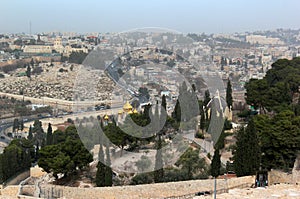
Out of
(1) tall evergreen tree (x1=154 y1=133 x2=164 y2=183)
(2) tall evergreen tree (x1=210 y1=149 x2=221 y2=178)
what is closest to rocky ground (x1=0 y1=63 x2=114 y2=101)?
(1) tall evergreen tree (x1=154 y1=133 x2=164 y2=183)

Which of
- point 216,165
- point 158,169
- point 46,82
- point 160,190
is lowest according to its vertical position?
point 46,82

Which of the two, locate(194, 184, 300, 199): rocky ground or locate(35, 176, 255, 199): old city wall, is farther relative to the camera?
locate(35, 176, 255, 199): old city wall

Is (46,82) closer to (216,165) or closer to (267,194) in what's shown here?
(216,165)

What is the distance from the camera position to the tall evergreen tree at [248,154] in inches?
391

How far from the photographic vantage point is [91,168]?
1252cm

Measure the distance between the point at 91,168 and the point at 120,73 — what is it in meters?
9.49

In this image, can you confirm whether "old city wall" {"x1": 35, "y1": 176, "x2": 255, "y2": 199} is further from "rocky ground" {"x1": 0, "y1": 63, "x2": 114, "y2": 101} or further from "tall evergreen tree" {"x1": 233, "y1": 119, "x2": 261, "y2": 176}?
"rocky ground" {"x1": 0, "y1": 63, "x2": 114, "y2": 101}

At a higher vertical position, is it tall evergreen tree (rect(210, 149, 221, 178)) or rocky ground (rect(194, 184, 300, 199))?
rocky ground (rect(194, 184, 300, 199))

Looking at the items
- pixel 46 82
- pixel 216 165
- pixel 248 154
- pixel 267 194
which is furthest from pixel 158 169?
pixel 46 82

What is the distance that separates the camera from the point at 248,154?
32.7 feet

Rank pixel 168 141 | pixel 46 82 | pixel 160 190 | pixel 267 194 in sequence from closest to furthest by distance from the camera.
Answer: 1. pixel 267 194
2. pixel 160 190
3. pixel 168 141
4. pixel 46 82

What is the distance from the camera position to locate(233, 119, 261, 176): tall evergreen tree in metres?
9.94

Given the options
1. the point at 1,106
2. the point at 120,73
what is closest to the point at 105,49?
the point at 120,73

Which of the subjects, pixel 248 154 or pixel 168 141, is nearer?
pixel 248 154
